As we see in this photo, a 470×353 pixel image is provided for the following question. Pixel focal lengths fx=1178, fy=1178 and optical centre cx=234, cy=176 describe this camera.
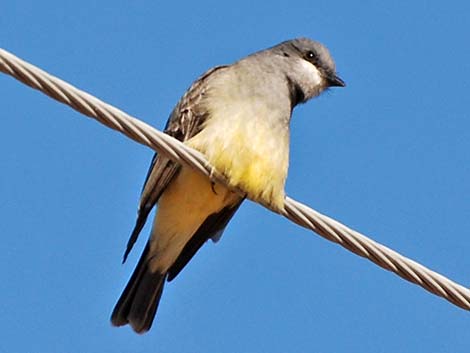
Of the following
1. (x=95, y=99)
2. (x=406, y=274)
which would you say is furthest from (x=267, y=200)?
(x=95, y=99)

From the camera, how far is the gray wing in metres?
6.20

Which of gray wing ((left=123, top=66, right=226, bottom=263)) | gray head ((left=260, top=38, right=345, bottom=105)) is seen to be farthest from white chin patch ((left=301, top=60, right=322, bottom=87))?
gray wing ((left=123, top=66, right=226, bottom=263))

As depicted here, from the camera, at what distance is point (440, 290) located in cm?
463

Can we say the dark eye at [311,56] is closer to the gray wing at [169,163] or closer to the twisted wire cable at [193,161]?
the gray wing at [169,163]

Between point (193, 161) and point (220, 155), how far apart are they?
882 mm

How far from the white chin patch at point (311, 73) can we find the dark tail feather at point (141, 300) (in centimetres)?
139

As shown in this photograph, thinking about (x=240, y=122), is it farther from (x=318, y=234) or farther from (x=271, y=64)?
(x=318, y=234)

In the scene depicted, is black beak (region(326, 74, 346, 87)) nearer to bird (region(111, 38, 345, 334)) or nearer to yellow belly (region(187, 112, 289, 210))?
bird (region(111, 38, 345, 334))

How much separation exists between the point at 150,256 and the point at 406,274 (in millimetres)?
2445

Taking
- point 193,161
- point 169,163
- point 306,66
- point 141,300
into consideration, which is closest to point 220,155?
point 169,163

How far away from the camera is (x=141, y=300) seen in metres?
6.83

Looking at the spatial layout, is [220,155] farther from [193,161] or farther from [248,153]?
[193,161]

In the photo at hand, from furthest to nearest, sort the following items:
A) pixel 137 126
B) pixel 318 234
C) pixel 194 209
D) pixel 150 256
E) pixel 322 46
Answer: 1. pixel 322 46
2. pixel 150 256
3. pixel 194 209
4. pixel 318 234
5. pixel 137 126

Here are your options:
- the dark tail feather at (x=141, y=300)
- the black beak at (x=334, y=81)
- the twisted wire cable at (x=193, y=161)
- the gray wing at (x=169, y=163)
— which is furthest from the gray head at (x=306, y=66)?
the twisted wire cable at (x=193, y=161)
